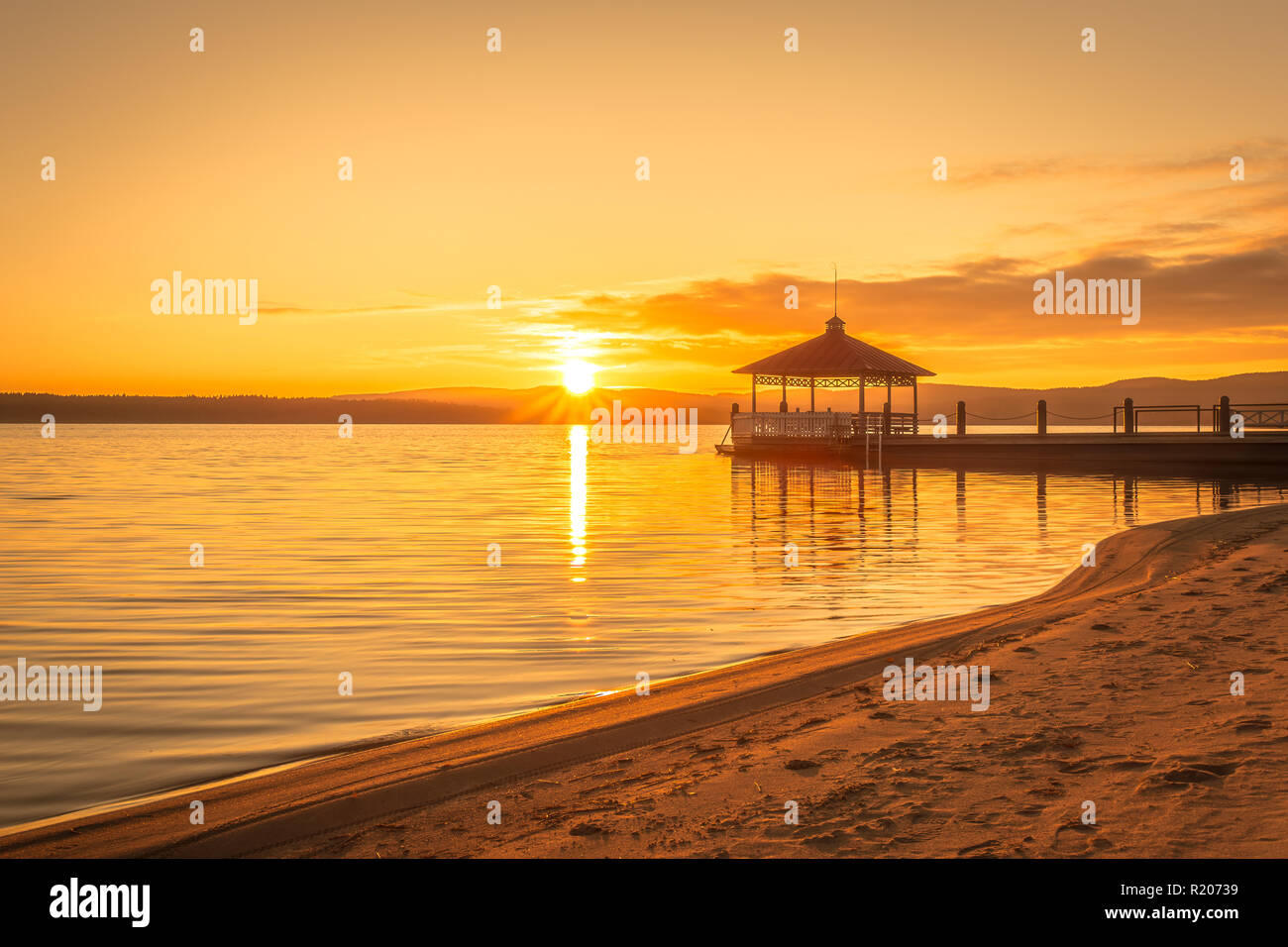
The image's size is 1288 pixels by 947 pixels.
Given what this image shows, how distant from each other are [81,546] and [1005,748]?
17.7m

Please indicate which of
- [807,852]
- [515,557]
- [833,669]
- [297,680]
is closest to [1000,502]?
[515,557]

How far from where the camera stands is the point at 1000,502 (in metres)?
25.1

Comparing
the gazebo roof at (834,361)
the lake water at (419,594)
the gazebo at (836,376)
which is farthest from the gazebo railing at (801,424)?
the lake water at (419,594)

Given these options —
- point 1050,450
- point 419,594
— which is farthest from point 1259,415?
point 419,594

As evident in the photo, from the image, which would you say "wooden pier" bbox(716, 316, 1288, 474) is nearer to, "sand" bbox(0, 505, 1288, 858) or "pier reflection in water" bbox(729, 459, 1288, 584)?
"pier reflection in water" bbox(729, 459, 1288, 584)

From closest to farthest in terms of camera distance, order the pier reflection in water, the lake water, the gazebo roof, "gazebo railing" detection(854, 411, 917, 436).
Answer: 1. the lake water
2. the pier reflection in water
3. the gazebo roof
4. "gazebo railing" detection(854, 411, 917, 436)

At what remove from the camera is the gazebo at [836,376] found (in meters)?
41.2

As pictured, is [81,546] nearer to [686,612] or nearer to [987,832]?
[686,612]

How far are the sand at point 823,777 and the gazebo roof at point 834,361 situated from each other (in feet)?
112

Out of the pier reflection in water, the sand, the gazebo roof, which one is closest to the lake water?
the pier reflection in water

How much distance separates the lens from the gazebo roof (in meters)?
40.8

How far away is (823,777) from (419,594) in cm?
858

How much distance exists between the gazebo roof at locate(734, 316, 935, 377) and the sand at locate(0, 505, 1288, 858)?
3408cm

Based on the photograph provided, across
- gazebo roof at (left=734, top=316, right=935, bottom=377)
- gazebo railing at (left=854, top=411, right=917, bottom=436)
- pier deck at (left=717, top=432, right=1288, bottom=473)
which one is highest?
gazebo roof at (left=734, top=316, right=935, bottom=377)
